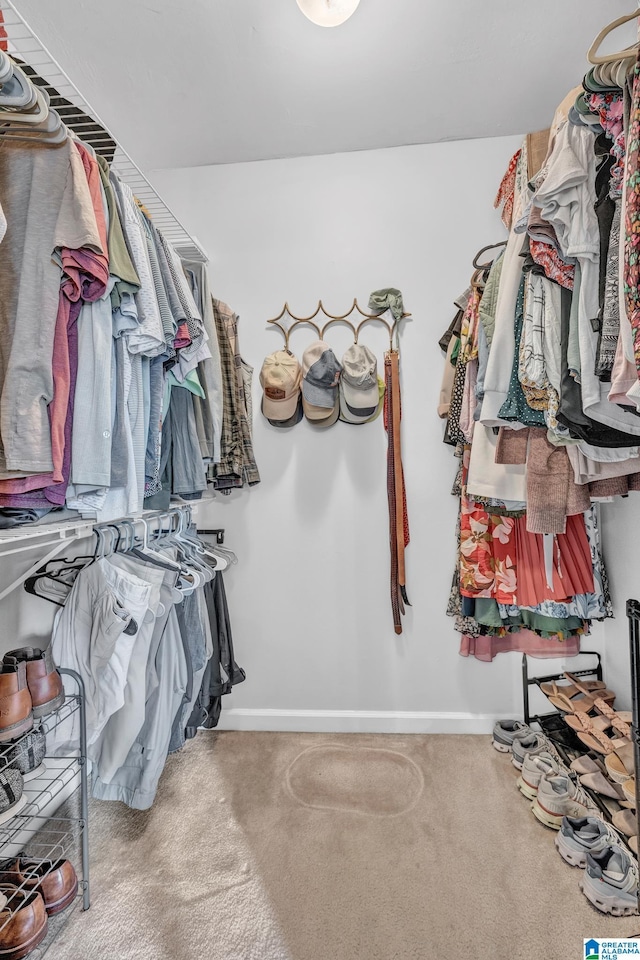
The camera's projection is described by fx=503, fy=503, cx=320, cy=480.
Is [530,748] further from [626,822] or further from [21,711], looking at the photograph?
[21,711]

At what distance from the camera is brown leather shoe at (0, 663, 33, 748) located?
117 centimetres

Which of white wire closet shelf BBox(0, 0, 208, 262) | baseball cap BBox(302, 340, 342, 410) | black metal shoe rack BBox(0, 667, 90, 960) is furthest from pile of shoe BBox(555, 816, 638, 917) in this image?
white wire closet shelf BBox(0, 0, 208, 262)

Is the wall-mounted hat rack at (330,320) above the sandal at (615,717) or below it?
above

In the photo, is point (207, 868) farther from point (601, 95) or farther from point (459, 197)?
point (459, 197)

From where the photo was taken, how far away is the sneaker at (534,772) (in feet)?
5.94

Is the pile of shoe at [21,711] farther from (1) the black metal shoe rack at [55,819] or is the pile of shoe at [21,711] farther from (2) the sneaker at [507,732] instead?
(2) the sneaker at [507,732]

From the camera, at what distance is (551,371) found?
127 cm

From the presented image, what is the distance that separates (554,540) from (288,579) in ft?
3.94

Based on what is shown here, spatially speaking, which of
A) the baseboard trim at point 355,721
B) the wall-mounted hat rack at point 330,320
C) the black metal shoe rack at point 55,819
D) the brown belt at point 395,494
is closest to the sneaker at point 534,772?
the baseboard trim at point 355,721

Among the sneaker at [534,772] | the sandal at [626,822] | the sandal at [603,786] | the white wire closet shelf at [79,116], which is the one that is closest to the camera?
the white wire closet shelf at [79,116]

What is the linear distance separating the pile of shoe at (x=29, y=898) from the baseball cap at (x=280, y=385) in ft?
5.70

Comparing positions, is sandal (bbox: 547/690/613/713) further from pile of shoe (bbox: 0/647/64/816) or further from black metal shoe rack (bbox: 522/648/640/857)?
pile of shoe (bbox: 0/647/64/816)

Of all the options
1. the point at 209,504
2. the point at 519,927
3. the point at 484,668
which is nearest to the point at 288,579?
the point at 209,504

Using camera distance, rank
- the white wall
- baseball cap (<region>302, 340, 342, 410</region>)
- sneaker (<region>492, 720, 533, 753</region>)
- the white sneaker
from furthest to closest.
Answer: the white wall
baseball cap (<region>302, 340, 342, 410</region>)
sneaker (<region>492, 720, 533, 753</region>)
the white sneaker
